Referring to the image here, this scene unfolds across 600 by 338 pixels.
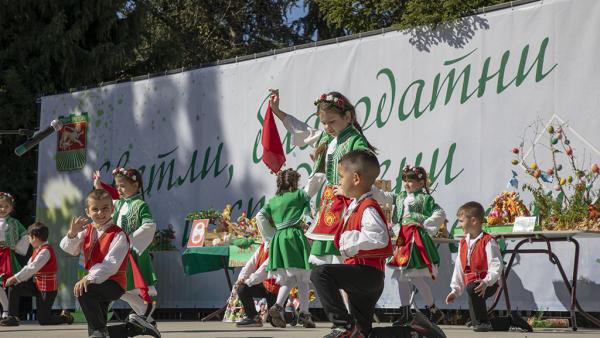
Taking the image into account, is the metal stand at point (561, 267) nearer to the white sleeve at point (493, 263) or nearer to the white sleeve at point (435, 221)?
the white sleeve at point (493, 263)

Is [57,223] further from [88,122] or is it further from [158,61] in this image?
[158,61]

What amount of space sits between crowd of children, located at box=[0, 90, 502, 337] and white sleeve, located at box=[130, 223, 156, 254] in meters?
0.01

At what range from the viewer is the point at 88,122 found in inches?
535

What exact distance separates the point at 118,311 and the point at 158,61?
5669 mm

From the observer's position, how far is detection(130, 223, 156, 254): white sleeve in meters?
8.51

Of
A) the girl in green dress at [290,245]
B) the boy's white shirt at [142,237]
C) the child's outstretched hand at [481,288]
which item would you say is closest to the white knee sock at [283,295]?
the girl in green dress at [290,245]

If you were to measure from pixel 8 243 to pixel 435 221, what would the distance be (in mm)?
4395

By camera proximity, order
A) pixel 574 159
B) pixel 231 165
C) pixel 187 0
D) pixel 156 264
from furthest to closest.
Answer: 1. pixel 187 0
2. pixel 156 264
3. pixel 231 165
4. pixel 574 159

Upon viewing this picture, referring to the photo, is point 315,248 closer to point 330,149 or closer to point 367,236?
point 330,149

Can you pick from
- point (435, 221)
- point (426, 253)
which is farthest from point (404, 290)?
point (435, 221)

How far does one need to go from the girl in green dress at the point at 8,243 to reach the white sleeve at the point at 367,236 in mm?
6089

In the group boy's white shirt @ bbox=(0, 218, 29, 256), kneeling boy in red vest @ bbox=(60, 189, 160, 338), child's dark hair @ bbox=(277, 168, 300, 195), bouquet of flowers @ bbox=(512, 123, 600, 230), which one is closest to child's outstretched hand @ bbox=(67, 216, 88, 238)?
kneeling boy in red vest @ bbox=(60, 189, 160, 338)

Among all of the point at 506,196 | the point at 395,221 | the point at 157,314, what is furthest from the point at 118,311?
the point at 506,196

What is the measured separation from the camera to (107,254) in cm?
644
